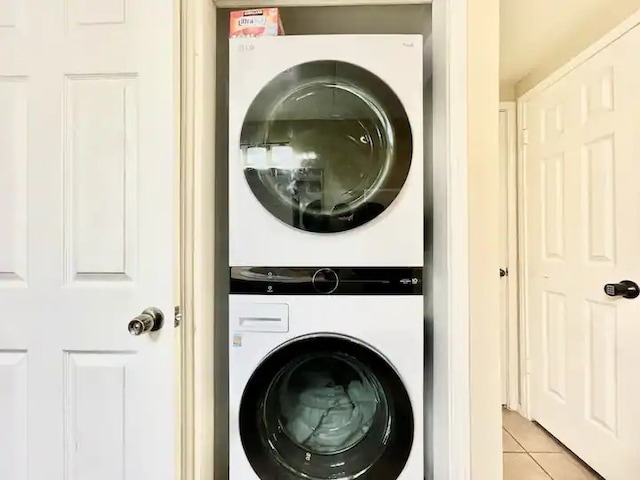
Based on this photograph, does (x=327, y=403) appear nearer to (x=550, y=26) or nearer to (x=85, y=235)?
(x=85, y=235)

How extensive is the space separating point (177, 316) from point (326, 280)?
49cm

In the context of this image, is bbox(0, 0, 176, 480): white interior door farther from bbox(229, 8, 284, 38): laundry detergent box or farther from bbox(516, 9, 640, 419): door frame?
bbox(516, 9, 640, 419): door frame

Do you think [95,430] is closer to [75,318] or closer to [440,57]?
[75,318]

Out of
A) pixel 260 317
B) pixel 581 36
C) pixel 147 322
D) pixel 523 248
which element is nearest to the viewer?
pixel 147 322

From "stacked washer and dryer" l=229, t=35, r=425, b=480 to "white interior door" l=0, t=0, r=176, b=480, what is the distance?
30cm

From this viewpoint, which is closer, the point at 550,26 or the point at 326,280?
the point at 326,280

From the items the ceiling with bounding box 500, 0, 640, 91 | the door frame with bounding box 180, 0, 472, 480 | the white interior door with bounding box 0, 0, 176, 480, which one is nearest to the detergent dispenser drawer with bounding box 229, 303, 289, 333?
the door frame with bounding box 180, 0, 472, 480

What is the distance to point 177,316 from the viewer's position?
1267mm

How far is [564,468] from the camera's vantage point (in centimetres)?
213

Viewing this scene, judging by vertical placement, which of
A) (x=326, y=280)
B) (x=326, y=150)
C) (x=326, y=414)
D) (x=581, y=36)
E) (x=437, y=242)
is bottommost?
(x=326, y=414)

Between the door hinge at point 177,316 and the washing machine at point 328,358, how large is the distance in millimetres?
200

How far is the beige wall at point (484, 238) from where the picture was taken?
52.3 inches

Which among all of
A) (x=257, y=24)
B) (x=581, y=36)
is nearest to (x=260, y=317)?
(x=257, y=24)

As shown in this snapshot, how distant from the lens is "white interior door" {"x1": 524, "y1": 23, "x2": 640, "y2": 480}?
1864 millimetres
